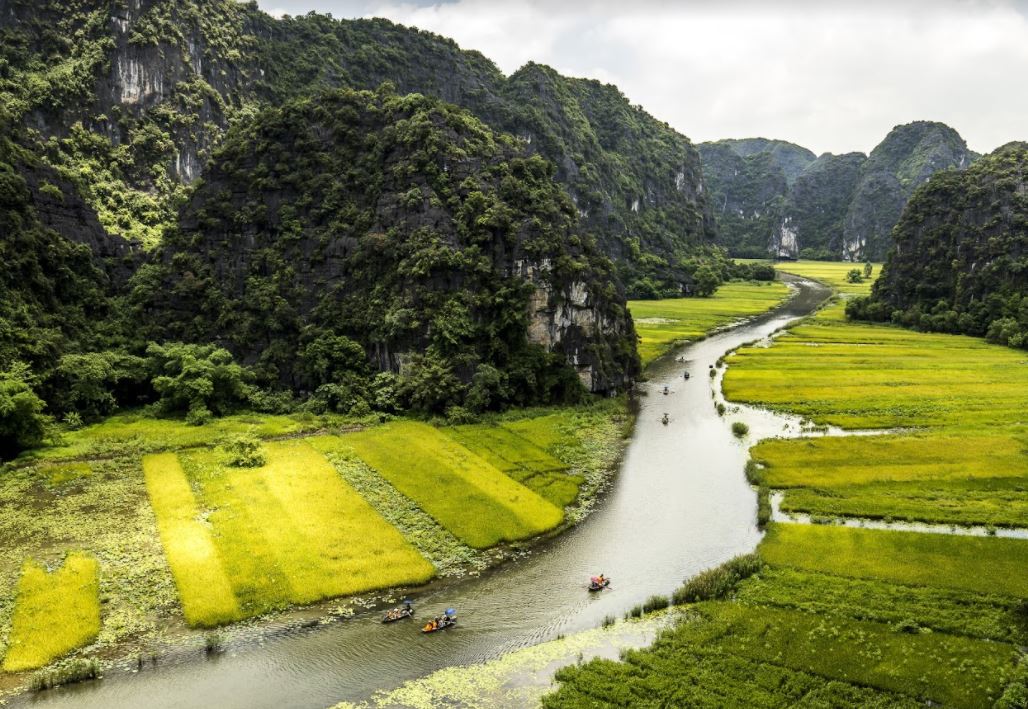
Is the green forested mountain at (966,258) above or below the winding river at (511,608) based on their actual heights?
above

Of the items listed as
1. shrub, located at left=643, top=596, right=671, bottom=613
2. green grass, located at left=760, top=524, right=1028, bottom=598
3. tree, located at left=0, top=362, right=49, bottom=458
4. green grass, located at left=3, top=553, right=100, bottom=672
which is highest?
tree, located at left=0, top=362, right=49, bottom=458

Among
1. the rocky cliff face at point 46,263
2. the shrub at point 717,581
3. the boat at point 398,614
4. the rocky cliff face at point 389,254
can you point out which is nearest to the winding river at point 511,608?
the boat at point 398,614

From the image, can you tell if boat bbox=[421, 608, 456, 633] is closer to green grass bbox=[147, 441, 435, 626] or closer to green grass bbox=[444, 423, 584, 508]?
green grass bbox=[147, 441, 435, 626]

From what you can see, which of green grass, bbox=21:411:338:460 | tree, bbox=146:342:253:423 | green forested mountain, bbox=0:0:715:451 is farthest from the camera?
green forested mountain, bbox=0:0:715:451

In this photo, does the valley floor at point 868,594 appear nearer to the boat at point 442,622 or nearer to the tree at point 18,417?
the boat at point 442,622

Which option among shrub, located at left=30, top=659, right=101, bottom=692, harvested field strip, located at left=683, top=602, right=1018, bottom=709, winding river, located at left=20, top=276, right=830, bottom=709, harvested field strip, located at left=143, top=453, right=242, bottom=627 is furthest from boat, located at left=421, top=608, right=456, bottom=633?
shrub, located at left=30, top=659, right=101, bottom=692

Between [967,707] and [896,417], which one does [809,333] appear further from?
[967,707]

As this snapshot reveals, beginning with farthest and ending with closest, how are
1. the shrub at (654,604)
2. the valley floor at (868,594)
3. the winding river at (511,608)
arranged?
the shrub at (654,604)
the winding river at (511,608)
the valley floor at (868,594)
